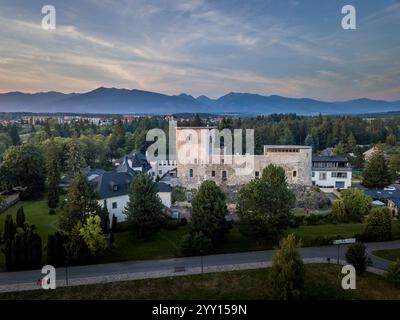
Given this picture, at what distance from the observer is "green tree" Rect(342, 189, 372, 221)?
113 feet

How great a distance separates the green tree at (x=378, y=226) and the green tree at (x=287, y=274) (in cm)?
1145

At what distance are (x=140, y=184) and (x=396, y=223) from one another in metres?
24.5

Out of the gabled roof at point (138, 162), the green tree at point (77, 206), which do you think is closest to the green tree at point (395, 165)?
Result: the gabled roof at point (138, 162)

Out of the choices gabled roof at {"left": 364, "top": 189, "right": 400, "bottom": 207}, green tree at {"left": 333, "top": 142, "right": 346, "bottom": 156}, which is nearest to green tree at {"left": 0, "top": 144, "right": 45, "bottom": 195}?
gabled roof at {"left": 364, "top": 189, "right": 400, "bottom": 207}

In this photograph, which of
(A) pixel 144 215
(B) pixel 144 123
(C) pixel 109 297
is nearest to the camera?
(C) pixel 109 297

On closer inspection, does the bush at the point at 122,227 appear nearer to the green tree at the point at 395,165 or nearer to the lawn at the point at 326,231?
the lawn at the point at 326,231

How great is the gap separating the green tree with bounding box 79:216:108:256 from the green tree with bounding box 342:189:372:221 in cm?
2462

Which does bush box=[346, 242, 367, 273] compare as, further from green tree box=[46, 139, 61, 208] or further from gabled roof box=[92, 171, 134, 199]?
green tree box=[46, 139, 61, 208]

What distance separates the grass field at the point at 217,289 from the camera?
20.2 metres

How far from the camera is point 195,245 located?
24406 millimetres
